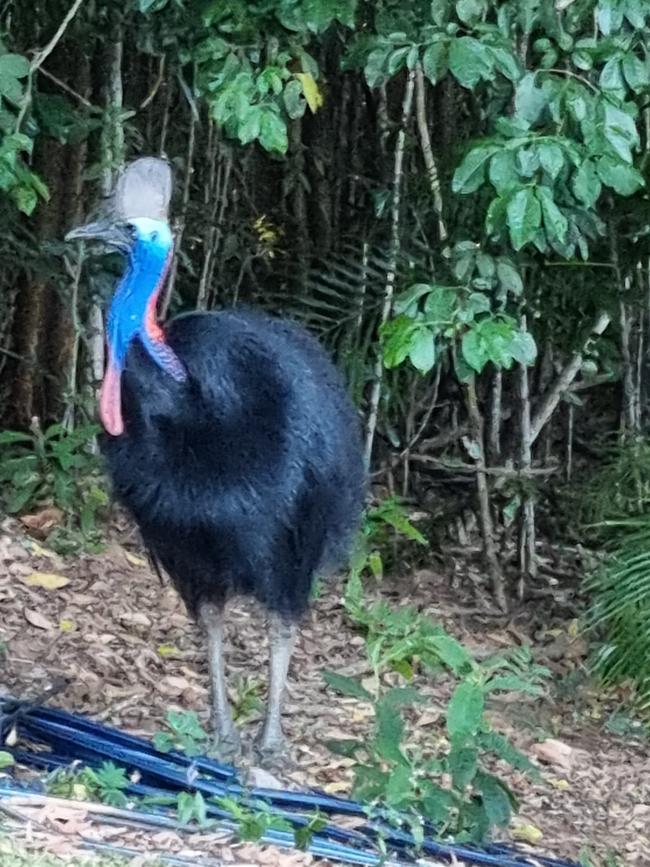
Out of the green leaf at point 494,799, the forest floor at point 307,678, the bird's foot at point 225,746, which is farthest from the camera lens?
the forest floor at point 307,678

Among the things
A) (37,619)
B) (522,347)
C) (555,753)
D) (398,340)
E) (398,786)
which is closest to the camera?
(398,786)

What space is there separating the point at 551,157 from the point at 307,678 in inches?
80.6

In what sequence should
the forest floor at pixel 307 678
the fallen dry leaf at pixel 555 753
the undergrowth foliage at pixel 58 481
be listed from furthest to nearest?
the undergrowth foliage at pixel 58 481, the fallen dry leaf at pixel 555 753, the forest floor at pixel 307 678

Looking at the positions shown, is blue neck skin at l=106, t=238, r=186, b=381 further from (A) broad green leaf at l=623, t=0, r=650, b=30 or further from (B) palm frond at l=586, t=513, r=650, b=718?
(B) palm frond at l=586, t=513, r=650, b=718

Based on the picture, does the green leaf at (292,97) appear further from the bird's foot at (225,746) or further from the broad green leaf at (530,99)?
the bird's foot at (225,746)

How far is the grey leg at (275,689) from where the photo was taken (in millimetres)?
3734

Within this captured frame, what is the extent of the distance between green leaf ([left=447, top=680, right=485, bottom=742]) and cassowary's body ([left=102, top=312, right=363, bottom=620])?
47 centimetres

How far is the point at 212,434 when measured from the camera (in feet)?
10.9

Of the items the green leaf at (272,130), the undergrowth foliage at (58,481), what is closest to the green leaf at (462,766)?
the green leaf at (272,130)

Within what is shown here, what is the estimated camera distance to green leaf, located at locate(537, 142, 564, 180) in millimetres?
3100

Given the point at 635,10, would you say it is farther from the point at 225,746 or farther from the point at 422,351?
the point at 225,746

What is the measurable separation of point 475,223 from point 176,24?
1.10 meters

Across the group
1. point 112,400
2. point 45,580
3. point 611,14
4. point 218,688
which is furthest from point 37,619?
point 611,14

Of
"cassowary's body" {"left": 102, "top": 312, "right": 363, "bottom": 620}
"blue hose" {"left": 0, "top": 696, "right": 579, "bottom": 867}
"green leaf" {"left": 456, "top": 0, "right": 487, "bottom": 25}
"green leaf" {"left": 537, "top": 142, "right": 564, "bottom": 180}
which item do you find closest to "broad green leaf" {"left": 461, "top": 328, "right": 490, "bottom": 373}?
"cassowary's body" {"left": 102, "top": 312, "right": 363, "bottom": 620}
